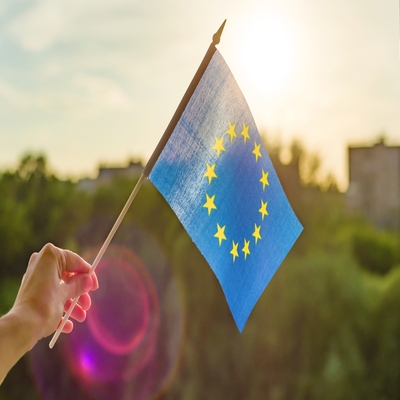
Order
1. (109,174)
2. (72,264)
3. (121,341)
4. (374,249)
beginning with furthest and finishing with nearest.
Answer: (374,249)
(109,174)
(121,341)
(72,264)

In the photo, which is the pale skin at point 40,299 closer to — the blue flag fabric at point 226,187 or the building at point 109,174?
the blue flag fabric at point 226,187

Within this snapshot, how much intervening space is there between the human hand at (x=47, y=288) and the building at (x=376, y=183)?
3.19 meters

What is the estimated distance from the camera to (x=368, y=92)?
3512mm

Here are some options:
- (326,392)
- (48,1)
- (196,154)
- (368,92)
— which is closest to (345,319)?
(326,392)

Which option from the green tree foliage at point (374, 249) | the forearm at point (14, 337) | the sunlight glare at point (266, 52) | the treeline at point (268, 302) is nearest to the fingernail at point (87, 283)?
the forearm at point (14, 337)

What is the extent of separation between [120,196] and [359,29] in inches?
70.4

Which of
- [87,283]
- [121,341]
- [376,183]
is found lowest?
[87,283]

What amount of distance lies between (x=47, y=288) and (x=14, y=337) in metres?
0.08

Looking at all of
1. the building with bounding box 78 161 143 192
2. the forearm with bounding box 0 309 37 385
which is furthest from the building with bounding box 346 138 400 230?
the forearm with bounding box 0 309 37 385

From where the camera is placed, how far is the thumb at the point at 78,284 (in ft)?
2.26

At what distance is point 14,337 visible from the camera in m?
0.54

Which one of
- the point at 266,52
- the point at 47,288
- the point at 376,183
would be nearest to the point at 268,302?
the point at 376,183

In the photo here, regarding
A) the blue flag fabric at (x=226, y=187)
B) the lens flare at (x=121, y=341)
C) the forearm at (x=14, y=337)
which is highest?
the lens flare at (x=121, y=341)

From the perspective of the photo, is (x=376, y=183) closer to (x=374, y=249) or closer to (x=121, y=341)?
(x=374, y=249)
